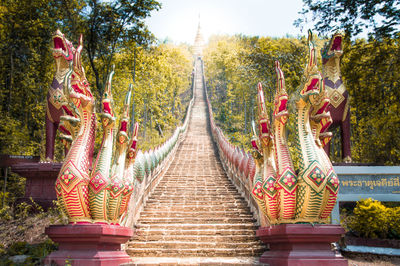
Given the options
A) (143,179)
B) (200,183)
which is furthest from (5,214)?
(200,183)

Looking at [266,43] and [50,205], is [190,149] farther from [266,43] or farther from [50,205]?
[50,205]

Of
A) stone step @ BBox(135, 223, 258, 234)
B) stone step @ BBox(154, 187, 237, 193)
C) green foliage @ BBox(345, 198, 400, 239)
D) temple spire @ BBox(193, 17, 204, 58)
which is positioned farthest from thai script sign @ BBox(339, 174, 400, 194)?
temple spire @ BBox(193, 17, 204, 58)

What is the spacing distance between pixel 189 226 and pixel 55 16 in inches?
433

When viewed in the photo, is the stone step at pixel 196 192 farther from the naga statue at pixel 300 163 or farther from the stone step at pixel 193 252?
the naga statue at pixel 300 163

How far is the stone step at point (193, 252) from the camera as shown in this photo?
21.3ft

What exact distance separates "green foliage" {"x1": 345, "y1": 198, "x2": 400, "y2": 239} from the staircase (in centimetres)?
171

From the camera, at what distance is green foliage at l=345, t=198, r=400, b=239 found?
236 inches

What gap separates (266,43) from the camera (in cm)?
1928

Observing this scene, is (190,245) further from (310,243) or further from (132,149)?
(310,243)

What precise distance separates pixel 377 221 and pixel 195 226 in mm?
3266

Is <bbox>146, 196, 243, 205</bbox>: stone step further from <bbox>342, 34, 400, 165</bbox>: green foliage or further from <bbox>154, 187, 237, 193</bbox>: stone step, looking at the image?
<bbox>342, 34, 400, 165</bbox>: green foliage

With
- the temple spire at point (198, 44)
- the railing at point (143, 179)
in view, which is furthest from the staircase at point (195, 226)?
the temple spire at point (198, 44)

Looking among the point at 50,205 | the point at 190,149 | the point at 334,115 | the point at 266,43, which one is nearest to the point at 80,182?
the point at 50,205

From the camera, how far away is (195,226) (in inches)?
298
